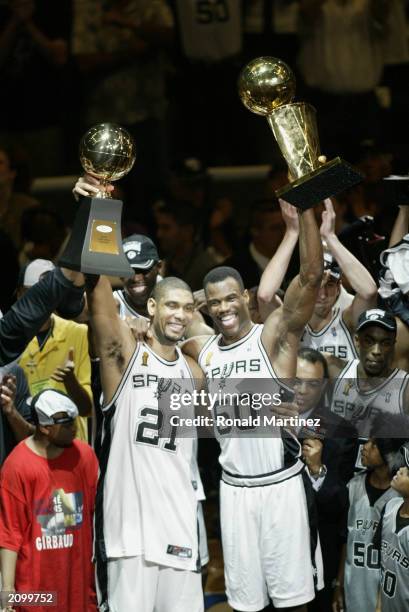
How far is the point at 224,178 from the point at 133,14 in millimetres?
1416

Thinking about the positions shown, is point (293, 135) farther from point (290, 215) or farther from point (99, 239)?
point (99, 239)

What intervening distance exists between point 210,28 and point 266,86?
13.1 ft

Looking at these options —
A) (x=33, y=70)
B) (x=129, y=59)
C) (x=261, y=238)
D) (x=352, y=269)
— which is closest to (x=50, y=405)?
(x=352, y=269)

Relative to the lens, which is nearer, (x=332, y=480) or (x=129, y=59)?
(x=332, y=480)

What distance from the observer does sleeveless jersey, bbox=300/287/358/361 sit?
310 inches

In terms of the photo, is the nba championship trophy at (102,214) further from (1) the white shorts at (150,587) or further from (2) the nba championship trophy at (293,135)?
(1) the white shorts at (150,587)

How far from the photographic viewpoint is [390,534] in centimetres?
681

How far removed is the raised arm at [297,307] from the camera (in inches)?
256

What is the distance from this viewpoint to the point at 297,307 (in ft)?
22.2

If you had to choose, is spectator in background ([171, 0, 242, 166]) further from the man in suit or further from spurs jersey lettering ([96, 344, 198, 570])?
spurs jersey lettering ([96, 344, 198, 570])

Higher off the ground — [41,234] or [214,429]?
[41,234]

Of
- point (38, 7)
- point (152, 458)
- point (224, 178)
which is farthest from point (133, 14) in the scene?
point (152, 458)

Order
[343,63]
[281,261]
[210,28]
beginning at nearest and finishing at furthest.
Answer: [281,261] → [343,63] → [210,28]

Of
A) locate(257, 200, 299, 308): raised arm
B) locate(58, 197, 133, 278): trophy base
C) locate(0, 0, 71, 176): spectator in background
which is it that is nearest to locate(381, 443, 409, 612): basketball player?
locate(257, 200, 299, 308): raised arm
